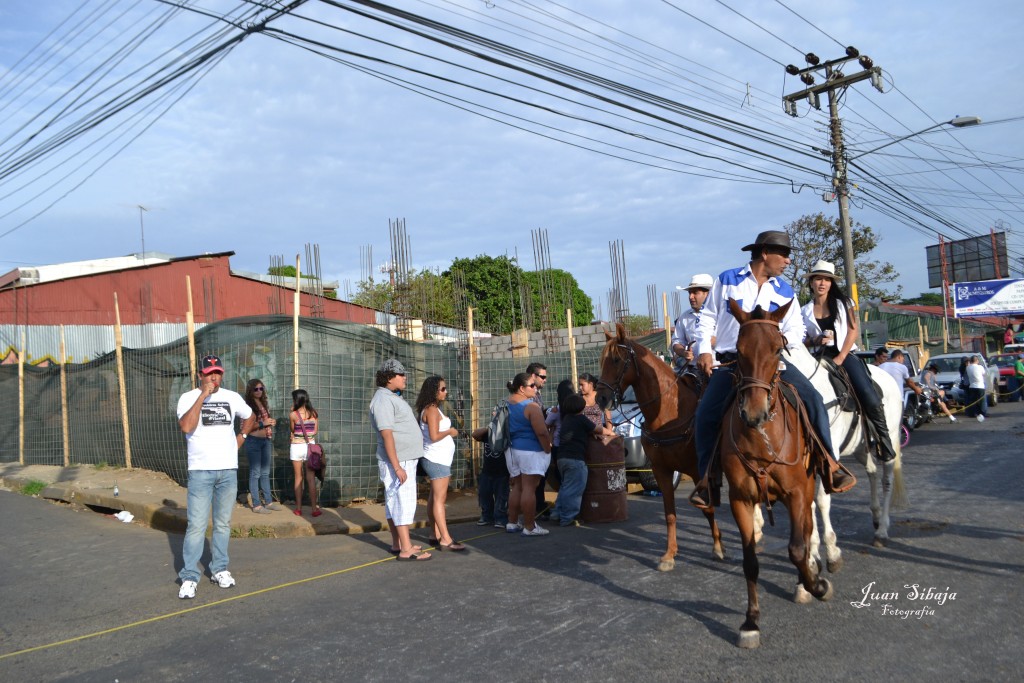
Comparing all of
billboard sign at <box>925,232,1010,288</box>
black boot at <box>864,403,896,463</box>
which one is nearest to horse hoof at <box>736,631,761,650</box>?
black boot at <box>864,403,896,463</box>

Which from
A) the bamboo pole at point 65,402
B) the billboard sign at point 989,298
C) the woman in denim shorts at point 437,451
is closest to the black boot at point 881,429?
the woman in denim shorts at point 437,451

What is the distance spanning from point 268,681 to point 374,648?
0.77m

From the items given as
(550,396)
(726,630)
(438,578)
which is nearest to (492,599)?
(438,578)

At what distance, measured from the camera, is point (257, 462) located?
36.1 ft

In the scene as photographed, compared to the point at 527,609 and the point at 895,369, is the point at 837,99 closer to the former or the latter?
the point at 895,369

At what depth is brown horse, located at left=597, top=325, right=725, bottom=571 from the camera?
7789mm

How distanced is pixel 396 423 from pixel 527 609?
2.85 m

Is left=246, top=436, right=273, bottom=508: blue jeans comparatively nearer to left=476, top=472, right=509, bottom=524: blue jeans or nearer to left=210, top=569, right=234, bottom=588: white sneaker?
left=476, top=472, right=509, bottom=524: blue jeans

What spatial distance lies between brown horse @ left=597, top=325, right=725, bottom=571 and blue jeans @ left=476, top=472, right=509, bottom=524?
2663 mm

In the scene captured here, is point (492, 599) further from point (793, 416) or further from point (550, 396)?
point (550, 396)

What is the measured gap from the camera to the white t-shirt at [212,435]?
23.9 ft

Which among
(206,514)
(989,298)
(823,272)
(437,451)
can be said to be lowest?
(206,514)

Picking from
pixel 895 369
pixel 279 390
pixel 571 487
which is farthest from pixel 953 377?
pixel 279 390

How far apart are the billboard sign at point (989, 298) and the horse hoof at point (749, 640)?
50.4 meters
